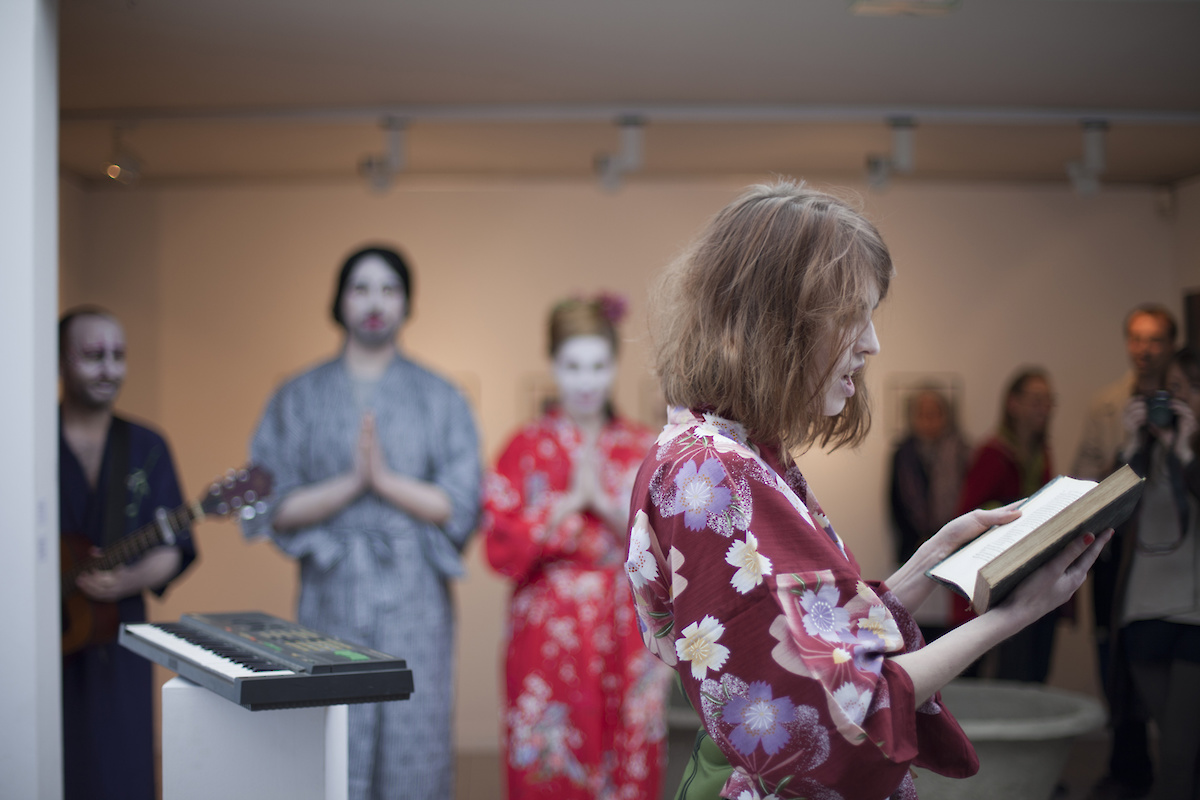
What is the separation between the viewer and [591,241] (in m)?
5.44

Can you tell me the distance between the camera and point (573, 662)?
3443 millimetres

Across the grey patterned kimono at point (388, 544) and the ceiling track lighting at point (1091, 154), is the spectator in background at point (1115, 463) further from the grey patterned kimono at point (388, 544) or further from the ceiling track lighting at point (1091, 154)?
the grey patterned kimono at point (388, 544)

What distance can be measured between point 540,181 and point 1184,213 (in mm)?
3328

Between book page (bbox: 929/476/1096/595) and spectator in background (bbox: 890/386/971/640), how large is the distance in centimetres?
386

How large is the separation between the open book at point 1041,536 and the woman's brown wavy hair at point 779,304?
28 cm

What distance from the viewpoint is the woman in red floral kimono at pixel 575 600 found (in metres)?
3.41

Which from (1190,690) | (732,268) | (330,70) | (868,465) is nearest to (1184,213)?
(868,465)

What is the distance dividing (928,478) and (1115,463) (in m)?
1.78

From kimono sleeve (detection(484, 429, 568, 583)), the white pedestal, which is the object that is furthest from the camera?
→ the white pedestal

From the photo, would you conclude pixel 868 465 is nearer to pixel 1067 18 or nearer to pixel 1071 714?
pixel 1071 714

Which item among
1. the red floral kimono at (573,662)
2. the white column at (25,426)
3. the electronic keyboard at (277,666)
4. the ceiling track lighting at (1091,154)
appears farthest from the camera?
the ceiling track lighting at (1091,154)

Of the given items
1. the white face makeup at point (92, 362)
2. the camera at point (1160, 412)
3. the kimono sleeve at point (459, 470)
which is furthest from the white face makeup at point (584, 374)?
A: the camera at point (1160, 412)

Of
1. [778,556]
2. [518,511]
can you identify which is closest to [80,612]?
[518,511]

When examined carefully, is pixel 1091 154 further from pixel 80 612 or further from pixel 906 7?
pixel 80 612
